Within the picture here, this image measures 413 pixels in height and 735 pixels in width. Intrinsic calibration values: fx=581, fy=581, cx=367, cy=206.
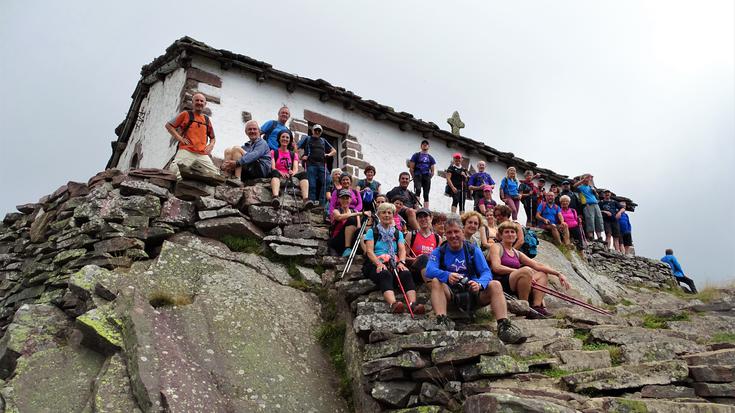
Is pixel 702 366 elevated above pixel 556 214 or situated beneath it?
situated beneath

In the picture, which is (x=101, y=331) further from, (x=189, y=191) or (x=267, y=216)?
(x=267, y=216)

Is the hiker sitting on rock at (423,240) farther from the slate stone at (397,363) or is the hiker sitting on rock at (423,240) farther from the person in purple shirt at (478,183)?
the person in purple shirt at (478,183)

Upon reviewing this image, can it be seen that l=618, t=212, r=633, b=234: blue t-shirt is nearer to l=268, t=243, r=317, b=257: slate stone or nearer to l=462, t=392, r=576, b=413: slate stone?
l=268, t=243, r=317, b=257: slate stone

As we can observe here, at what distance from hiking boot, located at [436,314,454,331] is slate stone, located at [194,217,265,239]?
155 inches

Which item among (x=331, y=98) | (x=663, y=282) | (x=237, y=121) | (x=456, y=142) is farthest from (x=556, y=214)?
(x=237, y=121)

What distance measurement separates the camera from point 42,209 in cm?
1095

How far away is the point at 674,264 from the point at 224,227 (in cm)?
1638

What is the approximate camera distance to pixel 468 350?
609cm

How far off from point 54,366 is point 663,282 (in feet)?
58.3

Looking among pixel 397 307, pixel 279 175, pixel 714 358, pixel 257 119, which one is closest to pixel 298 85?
pixel 257 119

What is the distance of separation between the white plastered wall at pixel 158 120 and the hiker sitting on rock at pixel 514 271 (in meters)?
7.52

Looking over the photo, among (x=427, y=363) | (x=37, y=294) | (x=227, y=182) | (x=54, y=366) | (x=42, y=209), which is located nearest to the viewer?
(x=427, y=363)

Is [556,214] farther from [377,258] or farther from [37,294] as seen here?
[37,294]

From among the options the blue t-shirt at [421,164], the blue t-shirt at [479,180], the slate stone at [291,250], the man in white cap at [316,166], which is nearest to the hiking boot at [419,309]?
the slate stone at [291,250]
